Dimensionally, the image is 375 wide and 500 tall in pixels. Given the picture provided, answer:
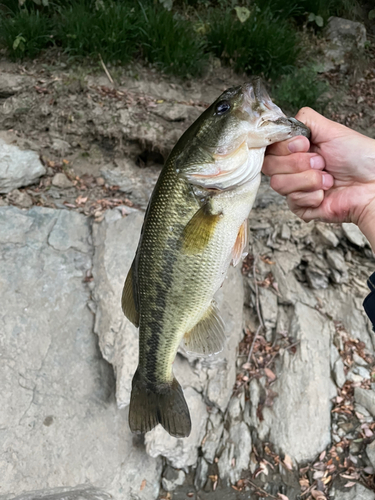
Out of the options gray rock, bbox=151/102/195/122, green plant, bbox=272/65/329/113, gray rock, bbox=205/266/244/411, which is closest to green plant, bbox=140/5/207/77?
gray rock, bbox=151/102/195/122

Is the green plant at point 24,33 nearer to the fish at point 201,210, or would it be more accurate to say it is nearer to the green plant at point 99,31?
the green plant at point 99,31

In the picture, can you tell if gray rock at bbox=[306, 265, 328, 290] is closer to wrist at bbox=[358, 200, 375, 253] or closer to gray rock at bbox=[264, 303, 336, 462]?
gray rock at bbox=[264, 303, 336, 462]

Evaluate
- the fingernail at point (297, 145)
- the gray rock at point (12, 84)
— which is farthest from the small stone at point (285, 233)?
the gray rock at point (12, 84)

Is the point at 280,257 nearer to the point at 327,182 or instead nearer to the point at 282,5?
the point at 327,182

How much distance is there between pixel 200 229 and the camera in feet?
5.38

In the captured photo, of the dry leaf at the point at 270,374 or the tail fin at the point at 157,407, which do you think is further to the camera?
the dry leaf at the point at 270,374

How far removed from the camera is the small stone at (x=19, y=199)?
3.83 m

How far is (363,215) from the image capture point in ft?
6.84

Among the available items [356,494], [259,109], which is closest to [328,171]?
[259,109]

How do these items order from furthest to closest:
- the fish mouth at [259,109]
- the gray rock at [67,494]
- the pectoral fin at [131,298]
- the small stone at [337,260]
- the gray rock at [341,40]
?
the gray rock at [341,40] < the small stone at [337,260] < the gray rock at [67,494] < the pectoral fin at [131,298] < the fish mouth at [259,109]

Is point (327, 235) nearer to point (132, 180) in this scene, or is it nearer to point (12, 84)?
point (132, 180)

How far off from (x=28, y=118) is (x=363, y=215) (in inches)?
151

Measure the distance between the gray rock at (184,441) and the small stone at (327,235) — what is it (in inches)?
87.4

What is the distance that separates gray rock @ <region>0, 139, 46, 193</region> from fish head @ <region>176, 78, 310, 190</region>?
2.88 meters
